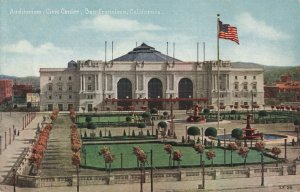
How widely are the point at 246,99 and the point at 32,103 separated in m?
36.7

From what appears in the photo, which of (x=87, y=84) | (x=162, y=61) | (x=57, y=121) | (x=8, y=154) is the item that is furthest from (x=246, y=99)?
(x=8, y=154)

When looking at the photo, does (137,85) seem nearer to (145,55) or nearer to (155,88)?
(155,88)

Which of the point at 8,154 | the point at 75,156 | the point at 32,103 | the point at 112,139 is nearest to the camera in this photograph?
the point at 75,156

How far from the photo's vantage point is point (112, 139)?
39750 millimetres

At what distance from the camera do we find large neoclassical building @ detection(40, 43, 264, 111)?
75.4m

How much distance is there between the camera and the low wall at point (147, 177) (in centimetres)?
2247

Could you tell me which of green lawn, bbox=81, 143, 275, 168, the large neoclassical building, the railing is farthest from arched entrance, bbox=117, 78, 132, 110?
the railing

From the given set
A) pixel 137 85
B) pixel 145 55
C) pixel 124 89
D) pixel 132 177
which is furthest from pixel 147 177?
pixel 145 55

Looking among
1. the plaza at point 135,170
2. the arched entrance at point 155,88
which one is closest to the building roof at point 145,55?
the arched entrance at point 155,88

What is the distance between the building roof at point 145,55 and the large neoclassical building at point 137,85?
121 inches

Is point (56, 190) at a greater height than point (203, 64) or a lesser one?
lesser

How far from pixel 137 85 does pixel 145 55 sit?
774 cm

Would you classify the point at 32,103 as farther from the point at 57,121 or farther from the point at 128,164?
the point at 128,164

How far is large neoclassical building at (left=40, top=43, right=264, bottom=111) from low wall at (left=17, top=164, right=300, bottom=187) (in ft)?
163
